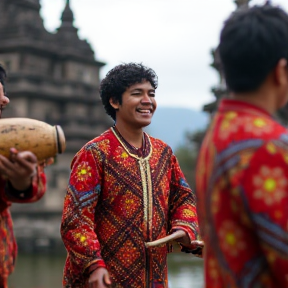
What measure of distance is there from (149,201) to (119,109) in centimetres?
63

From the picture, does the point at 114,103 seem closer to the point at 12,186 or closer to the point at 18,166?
the point at 12,186

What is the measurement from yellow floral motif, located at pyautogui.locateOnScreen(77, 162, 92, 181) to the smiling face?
440 millimetres

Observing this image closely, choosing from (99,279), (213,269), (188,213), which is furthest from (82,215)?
(213,269)

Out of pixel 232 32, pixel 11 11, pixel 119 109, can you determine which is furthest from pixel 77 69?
pixel 232 32

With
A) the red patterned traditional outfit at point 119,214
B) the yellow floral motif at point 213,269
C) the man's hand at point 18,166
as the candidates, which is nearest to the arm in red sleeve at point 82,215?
the red patterned traditional outfit at point 119,214

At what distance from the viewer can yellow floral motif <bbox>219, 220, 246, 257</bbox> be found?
220 cm

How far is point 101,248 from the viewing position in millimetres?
4109

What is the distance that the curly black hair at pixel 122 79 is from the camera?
14.4 ft

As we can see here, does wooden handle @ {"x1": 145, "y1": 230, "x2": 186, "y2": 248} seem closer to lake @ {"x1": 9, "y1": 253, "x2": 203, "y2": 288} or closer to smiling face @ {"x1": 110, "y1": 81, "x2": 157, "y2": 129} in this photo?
smiling face @ {"x1": 110, "y1": 81, "x2": 157, "y2": 129}

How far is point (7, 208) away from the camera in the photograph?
3.65 metres

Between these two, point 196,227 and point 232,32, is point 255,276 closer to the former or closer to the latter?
point 232,32

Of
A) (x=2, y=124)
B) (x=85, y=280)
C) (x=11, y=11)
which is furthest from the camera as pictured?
(x=11, y=11)

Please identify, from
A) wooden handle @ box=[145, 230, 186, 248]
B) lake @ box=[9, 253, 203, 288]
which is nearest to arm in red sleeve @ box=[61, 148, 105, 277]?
wooden handle @ box=[145, 230, 186, 248]

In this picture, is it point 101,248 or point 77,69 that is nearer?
point 101,248
